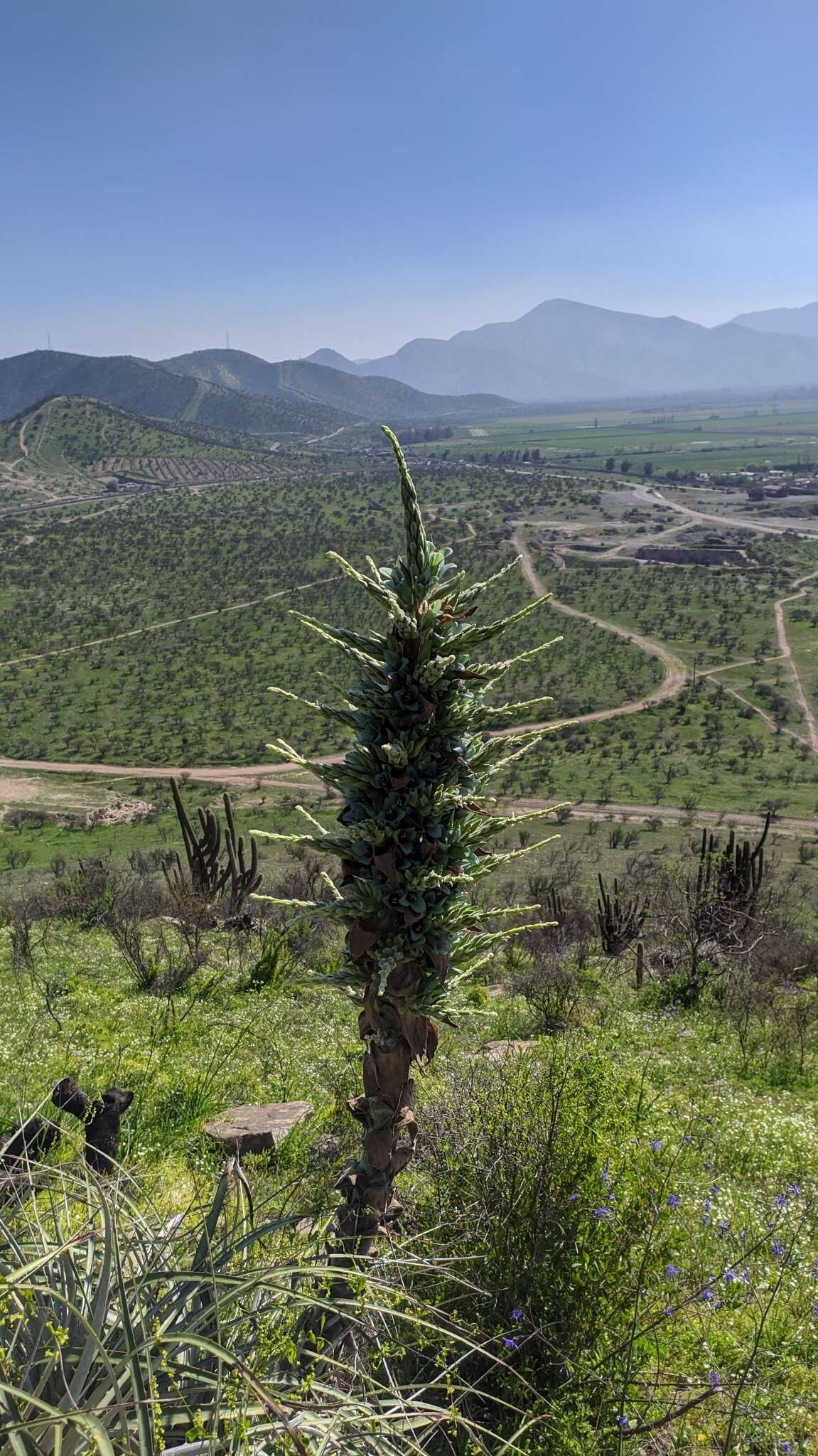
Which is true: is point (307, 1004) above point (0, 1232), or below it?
below

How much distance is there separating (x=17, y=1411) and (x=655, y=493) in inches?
5515

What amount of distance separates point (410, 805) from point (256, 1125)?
13.9 ft

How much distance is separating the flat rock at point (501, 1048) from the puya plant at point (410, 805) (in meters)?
4.41

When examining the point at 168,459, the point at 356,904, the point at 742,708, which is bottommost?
the point at 742,708

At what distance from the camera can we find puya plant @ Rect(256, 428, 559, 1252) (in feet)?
9.05

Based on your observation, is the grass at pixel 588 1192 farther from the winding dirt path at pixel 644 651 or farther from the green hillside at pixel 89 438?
the green hillside at pixel 89 438

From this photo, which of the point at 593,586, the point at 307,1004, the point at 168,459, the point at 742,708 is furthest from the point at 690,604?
the point at 168,459

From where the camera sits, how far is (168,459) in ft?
486

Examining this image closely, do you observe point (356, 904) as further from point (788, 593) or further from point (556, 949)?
point (788, 593)

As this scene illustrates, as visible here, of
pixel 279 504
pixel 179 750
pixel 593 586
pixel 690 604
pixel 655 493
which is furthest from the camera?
pixel 655 493

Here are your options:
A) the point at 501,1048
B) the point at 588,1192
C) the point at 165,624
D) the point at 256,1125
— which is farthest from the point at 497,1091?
the point at 165,624

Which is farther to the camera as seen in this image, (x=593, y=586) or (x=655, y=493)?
(x=655, y=493)

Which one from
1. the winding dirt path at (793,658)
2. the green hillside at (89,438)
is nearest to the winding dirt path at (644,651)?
the winding dirt path at (793,658)

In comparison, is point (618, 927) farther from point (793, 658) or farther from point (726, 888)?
point (793, 658)
